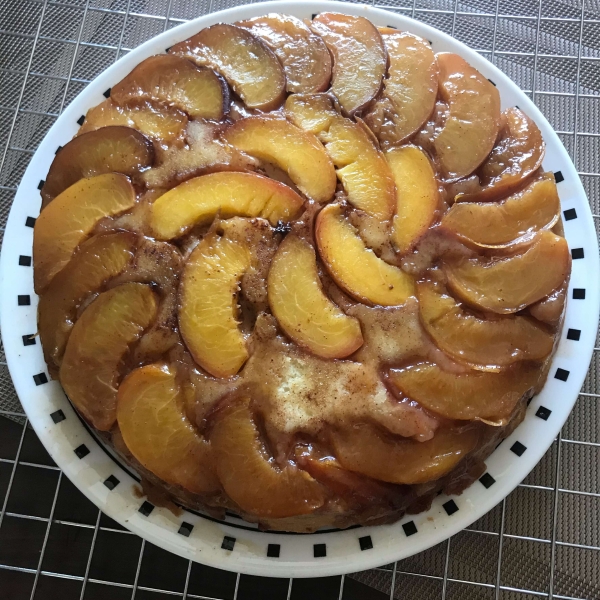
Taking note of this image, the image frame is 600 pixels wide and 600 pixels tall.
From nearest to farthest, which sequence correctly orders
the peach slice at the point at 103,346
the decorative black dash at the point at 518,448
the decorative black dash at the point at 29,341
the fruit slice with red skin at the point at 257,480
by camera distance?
1. the fruit slice with red skin at the point at 257,480
2. the peach slice at the point at 103,346
3. the decorative black dash at the point at 518,448
4. the decorative black dash at the point at 29,341

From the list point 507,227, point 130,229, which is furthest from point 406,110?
point 130,229

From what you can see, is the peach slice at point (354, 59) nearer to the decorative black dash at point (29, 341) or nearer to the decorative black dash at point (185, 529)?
the decorative black dash at point (29, 341)

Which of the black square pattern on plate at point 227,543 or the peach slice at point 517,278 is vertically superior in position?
the peach slice at point 517,278

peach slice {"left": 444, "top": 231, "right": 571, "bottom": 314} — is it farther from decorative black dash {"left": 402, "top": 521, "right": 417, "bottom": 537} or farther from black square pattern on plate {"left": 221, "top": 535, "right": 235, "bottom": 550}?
black square pattern on plate {"left": 221, "top": 535, "right": 235, "bottom": 550}

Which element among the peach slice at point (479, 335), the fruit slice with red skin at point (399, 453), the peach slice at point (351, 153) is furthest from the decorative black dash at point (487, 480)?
the peach slice at point (351, 153)

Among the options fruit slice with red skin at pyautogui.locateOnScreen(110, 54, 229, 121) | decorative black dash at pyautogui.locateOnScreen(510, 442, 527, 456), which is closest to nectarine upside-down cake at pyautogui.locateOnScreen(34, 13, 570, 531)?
fruit slice with red skin at pyautogui.locateOnScreen(110, 54, 229, 121)

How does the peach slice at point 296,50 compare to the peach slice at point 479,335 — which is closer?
the peach slice at point 479,335

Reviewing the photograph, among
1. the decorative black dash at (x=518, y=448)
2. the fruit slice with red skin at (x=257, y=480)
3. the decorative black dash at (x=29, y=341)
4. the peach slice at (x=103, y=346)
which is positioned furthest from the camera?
the decorative black dash at (x=29, y=341)
